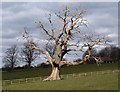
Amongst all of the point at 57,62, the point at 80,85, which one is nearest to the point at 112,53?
the point at 57,62

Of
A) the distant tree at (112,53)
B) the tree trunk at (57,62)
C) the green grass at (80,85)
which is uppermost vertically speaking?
the distant tree at (112,53)

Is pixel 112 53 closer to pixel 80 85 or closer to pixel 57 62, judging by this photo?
pixel 57 62

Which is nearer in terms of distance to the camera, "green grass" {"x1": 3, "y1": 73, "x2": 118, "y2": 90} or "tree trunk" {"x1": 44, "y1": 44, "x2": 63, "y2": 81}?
"green grass" {"x1": 3, "y1": 73, "x2": 118, "y2": 90}

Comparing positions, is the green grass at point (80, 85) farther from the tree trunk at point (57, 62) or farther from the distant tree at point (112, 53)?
the distant tree at point (112, 53)

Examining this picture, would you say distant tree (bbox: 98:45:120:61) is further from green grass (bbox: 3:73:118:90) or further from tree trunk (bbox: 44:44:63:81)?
green grass (bbox: 3:73:118:90)

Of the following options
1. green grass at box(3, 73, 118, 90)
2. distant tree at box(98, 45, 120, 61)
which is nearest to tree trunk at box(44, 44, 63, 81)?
green grass at box(3, 73, 118, 90)

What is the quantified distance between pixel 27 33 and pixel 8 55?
215 feet

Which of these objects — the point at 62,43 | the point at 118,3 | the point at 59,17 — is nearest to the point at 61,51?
the point at 62,43

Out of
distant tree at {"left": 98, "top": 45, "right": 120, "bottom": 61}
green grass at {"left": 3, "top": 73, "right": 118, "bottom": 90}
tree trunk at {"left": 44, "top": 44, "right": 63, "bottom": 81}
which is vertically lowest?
green grass at {"left": 3, "top": 73, "right": 118, "bottom": 90}

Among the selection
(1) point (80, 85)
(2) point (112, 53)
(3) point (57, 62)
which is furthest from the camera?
(2) point (112, 53)

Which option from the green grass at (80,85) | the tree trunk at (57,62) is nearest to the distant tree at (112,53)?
the tree trunk at (57,62)

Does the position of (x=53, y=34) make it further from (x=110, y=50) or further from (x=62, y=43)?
(x=110, y=50)

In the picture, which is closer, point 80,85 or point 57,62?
point 80,85

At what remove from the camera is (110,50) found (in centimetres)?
14550
